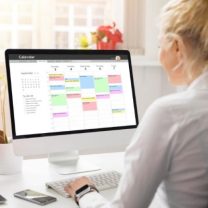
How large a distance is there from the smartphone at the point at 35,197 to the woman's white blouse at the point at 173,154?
12.8 inches

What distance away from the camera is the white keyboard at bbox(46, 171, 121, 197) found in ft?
4.82

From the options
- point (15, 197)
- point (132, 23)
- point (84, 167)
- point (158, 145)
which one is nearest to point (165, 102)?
point (158, 145)

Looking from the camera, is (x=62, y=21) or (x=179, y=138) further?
(x=62, y=21)

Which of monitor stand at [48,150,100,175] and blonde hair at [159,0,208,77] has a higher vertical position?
blonde hair at [159,0,208,77]

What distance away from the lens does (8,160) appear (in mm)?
1678

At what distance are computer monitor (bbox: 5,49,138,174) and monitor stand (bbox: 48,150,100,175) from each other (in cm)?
11

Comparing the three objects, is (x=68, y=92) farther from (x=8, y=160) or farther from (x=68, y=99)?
(x=8, y=160)

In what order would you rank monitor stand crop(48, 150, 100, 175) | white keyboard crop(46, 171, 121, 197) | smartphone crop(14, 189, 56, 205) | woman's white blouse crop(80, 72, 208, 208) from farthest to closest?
1. monitor stand crop(48, 150, 100, 175)
2. white keyboard crop(46, 171, 121, 197)
3. smartphone crop(14, 189, 56, 205)
4. woman's white blouse crop(80, 72, 208, 208)

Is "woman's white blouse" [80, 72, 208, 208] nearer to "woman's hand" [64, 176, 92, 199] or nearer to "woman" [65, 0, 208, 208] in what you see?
"woman" [65, 0, 208, 208]

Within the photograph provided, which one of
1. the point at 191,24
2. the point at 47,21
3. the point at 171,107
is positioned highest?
the point at 47,21

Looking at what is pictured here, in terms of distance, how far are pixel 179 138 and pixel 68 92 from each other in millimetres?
708

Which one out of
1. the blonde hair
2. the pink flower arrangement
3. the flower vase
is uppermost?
the pink flower arrangement

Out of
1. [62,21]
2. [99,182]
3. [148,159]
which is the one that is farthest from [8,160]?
[62,21]

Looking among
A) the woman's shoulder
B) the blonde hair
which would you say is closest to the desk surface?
the woman's shoulder
